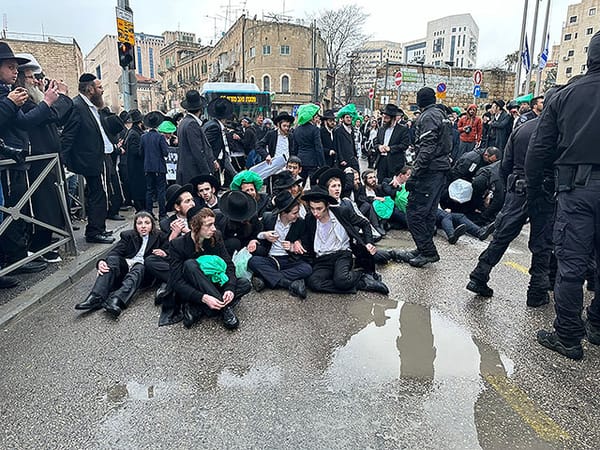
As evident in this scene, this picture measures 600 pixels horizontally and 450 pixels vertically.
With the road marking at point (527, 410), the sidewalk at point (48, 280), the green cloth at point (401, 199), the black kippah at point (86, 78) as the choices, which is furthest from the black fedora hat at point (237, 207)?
the green cloth at point (401, 199)

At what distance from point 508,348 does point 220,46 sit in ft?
230

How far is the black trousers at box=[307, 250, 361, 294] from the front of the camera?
14.6ft

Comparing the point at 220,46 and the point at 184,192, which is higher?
the point at 220,46

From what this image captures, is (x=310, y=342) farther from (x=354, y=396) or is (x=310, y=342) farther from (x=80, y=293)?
(x=80, y=293)

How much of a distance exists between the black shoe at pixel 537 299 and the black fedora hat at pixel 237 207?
2.85 metres

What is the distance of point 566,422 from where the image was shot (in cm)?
252

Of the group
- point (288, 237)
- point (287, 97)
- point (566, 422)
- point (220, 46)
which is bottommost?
point (566, 422)

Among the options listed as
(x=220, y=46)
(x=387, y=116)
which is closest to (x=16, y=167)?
(x=387, y=116)

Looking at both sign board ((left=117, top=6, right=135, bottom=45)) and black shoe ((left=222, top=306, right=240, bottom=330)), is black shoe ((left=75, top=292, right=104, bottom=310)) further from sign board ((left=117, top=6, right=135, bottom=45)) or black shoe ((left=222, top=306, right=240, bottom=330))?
sign board ((left=117, top=6, right=135, bottom=45))

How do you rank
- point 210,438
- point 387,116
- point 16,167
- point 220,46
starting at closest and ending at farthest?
point 210,438 → point 16,167 → point 387,116 → point 220,46

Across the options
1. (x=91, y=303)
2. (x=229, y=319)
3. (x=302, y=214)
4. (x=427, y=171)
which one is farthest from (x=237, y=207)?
(x=427, y=171)

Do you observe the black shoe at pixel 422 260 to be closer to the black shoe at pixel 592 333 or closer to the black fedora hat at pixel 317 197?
the black fedora hat at pixel 317 197

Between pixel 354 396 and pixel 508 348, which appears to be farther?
pixel 508 348

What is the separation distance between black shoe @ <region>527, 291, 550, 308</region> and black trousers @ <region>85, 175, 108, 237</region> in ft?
16.7
